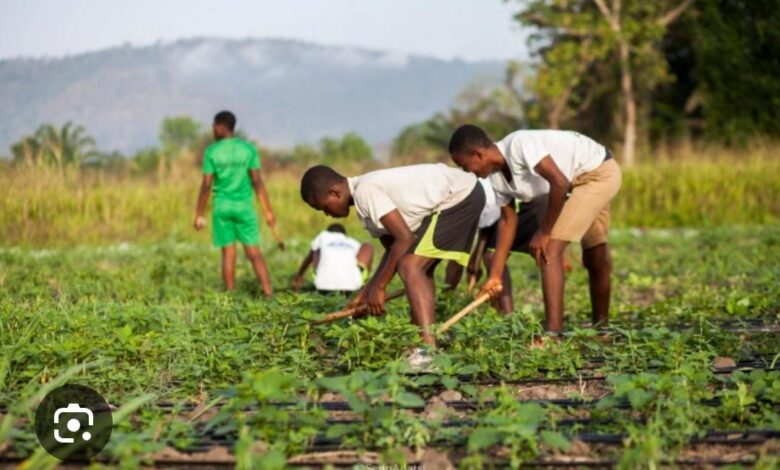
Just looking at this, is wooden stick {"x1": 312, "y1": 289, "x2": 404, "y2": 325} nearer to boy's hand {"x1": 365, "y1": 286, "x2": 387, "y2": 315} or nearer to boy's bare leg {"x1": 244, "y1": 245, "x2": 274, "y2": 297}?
boy's hand {"x1": 365, "y1": 286, "x2": 387, "y2": 315}

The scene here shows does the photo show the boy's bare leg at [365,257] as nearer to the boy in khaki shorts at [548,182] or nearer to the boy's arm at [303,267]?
the boy's arm at [303,267]

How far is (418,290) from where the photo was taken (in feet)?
19.1

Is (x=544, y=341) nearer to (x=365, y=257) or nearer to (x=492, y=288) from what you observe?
(x=492, y=288)

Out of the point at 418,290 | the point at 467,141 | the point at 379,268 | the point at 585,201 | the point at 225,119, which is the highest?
the point at 225,119

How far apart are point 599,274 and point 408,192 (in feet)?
5.52

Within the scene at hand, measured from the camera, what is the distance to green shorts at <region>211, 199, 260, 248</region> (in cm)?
923

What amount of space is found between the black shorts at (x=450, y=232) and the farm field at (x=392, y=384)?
0.43m

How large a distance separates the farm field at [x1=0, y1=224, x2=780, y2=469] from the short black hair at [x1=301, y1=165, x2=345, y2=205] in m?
0.64

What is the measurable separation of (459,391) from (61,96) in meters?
18.0

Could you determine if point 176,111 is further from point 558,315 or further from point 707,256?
point 558,315

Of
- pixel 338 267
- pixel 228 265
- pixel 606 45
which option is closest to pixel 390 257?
pixel 338 267

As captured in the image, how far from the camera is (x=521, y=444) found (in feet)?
13.0

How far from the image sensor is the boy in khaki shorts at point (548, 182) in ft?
20.1

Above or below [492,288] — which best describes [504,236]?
above
